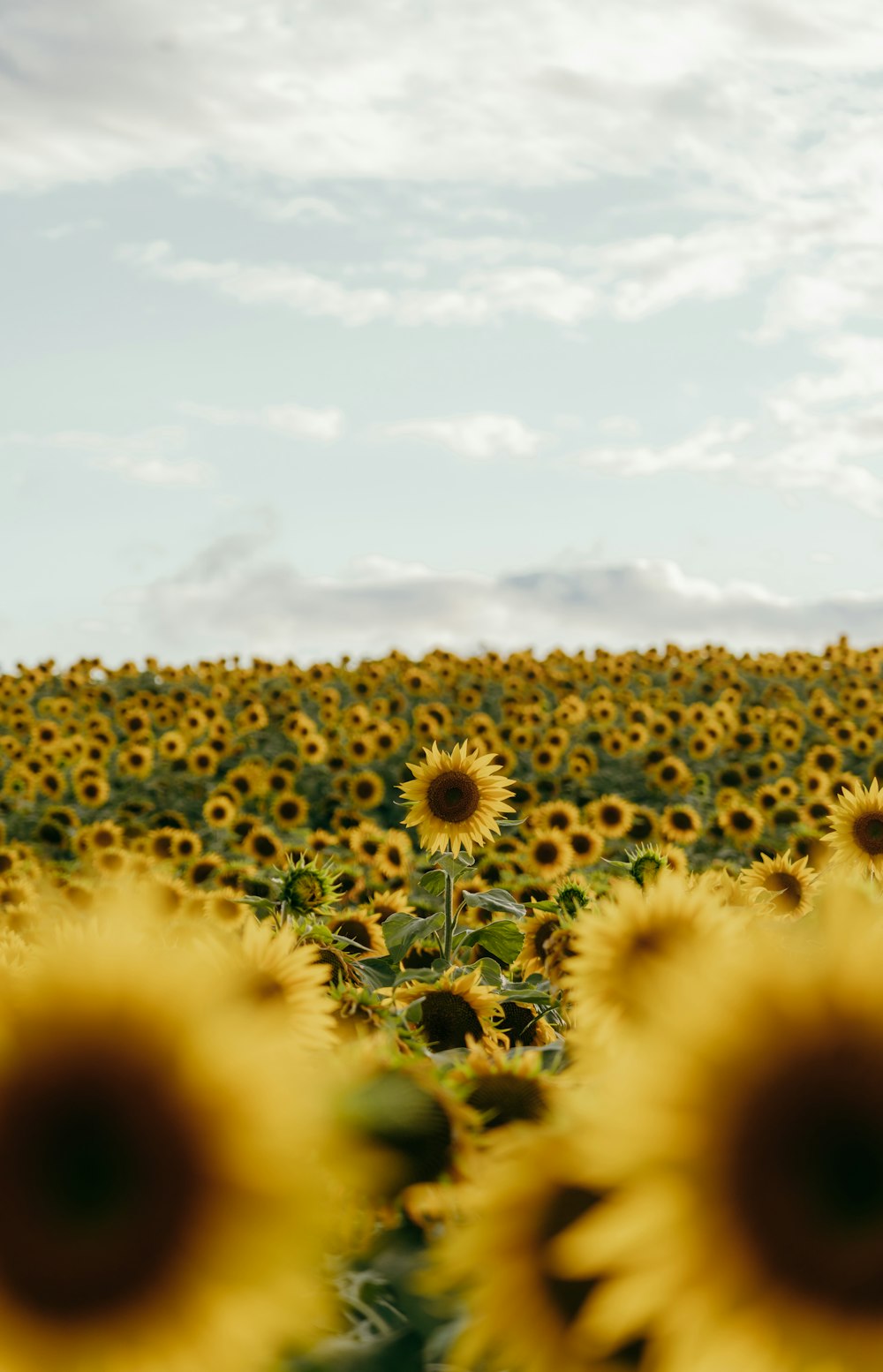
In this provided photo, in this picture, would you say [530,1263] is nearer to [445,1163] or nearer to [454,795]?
[445,1163]

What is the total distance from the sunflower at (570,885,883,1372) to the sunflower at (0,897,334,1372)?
285 millimetres

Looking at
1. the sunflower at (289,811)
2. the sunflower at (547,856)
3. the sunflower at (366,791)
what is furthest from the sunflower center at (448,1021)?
the sunflower at (366,791)

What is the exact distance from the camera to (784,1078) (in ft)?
3.82

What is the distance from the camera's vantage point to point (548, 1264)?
1354mm

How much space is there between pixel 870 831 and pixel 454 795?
1.86 metres

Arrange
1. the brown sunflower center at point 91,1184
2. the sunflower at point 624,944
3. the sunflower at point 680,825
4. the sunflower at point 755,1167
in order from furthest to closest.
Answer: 1. the sunflower at point 680,825
2. the sunflower at point 624,944
3. the brown sunflower center at point 91,1184
4. the sunflower at point 755,1167

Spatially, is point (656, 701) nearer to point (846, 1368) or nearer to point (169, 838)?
point (169, 838)

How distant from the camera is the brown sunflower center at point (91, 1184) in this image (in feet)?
3.98

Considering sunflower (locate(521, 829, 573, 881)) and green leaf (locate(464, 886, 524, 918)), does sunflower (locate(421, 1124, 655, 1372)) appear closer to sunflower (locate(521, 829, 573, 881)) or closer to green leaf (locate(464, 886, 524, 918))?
green leaf (locate(464, 886, 524, 918))

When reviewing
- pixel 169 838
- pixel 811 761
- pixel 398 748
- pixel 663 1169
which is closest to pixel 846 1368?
pixel 663 1169

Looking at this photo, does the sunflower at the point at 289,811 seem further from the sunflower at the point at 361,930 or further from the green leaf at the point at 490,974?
the green leaf at the point at 490,974

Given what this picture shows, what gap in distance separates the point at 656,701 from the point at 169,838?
12.0 metres

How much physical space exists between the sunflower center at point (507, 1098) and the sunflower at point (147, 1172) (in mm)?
769

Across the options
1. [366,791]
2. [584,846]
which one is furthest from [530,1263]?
[366,791]
